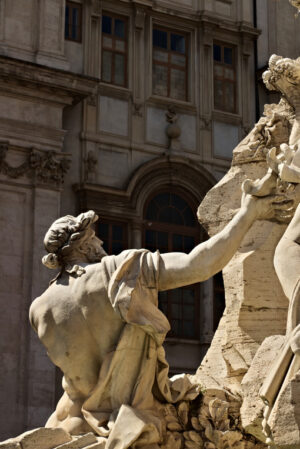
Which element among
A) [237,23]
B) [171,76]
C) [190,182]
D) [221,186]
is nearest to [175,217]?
[190,182]

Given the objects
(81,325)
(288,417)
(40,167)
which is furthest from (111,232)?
(288,417)

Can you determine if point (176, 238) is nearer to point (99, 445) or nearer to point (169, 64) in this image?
point (169, 64)

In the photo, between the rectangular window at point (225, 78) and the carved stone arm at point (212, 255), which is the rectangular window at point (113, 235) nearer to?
the rectangular window at point (225, 78)

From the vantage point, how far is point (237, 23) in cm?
2277

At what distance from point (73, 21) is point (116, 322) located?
1576cm

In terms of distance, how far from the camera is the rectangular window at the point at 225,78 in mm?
22438

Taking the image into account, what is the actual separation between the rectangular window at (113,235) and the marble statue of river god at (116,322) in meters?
13.7

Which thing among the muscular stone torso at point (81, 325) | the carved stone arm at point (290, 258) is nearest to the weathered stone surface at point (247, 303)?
the carved stone arm at point (290, 258)

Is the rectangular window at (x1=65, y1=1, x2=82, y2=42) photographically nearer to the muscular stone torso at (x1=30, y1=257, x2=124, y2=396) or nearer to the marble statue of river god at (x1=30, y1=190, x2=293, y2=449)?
the marble statue of river god at (x1=30, y1=190, x2=293, y2=449)

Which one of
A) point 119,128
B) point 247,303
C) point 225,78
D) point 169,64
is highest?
point 169,64

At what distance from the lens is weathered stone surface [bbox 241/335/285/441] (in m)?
6.00

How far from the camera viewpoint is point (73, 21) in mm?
21156

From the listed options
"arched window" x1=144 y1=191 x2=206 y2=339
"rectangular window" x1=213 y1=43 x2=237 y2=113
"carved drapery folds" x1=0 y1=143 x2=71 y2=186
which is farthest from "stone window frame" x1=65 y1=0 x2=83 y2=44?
"arched window" x1=144 y1=191 x2=206 y2=339

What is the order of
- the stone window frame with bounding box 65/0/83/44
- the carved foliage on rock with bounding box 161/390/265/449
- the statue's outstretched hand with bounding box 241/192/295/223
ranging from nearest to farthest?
the statue's outstretched hand with bounding box 241/192/295/223 → the carved foliage on rock with bounding box 161/390/265/449 → the stone window frame with bounding box 65/0/83/44
